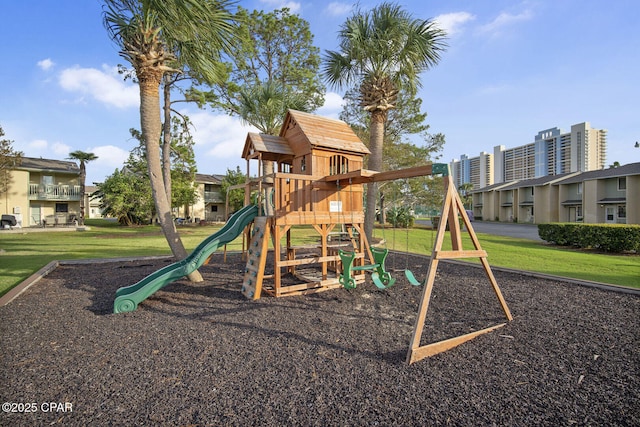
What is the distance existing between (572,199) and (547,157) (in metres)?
74.8

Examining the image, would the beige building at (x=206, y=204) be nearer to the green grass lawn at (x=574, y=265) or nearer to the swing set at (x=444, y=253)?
the green grass lawn at (x=574, y=265)

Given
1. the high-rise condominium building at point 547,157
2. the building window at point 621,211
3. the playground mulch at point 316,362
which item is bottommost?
the playground mulch at point 316,362

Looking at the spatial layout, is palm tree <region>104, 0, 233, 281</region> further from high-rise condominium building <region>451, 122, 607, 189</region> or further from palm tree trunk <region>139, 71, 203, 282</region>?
high-rise condominium building <region>451, 122, 607, 189</region>

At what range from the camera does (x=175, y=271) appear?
23.8ft

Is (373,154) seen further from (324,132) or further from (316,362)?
(316,362)

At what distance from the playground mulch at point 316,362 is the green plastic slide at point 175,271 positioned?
33 centimetres

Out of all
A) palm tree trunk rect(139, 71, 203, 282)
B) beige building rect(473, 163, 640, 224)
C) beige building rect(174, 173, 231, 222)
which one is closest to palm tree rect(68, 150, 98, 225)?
beige building rect(174, 173, 231, 222)

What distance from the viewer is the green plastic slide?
21.3 feet

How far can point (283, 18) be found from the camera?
2278cm

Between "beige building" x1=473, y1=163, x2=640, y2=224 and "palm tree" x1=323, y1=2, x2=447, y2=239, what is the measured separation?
109 ft

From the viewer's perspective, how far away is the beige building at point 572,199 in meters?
33.0

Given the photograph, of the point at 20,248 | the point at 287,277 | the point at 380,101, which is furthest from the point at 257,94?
the point at 20,248

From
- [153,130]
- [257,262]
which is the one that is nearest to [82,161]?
[153,130]

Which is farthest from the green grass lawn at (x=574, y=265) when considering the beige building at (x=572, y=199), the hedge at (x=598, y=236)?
the beige building at (x=572, y=199)
